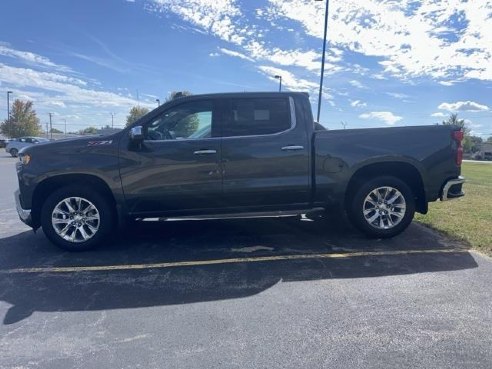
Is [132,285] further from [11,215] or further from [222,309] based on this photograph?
[11,215]

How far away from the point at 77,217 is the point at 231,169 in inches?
83.7

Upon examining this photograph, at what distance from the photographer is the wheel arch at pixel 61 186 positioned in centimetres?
513

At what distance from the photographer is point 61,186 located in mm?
5215

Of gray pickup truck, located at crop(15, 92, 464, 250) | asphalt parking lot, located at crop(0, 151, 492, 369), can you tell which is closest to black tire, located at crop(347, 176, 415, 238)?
gray pickup truck, located at crop(15, 92, 464, 250)

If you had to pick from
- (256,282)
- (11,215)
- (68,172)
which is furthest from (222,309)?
(11,215)

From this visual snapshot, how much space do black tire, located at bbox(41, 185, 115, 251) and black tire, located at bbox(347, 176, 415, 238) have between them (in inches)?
134

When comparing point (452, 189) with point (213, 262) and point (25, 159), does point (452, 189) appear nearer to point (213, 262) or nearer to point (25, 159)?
point (213, 262)

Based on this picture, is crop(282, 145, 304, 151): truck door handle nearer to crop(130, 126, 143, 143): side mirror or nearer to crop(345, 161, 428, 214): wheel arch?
crop(345, 161, 428, 214): wheel arch

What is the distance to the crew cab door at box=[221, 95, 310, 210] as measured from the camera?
5.23 meters

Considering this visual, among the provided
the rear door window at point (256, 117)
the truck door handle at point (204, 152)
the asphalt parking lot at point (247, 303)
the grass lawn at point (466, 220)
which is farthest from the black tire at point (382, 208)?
the truck door handle at point (204, 152)

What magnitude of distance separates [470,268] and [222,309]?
297cm

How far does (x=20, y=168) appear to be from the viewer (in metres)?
5.14

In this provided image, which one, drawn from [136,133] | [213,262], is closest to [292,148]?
Result: [213,262]

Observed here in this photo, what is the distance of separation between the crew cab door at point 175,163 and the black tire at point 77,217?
1.24ft
